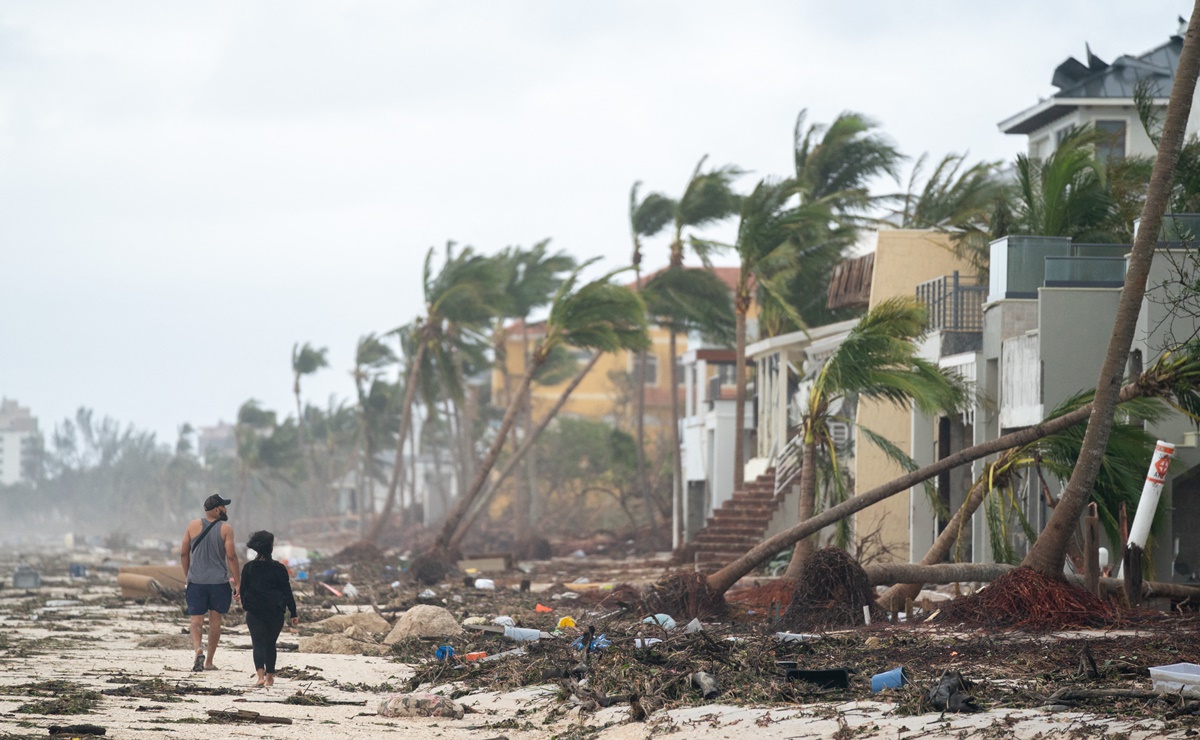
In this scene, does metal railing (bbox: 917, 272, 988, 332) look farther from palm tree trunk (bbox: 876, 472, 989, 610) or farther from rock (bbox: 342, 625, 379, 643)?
rock (bbox: 342, 625, 379, 643)

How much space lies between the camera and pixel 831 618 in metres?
13.6

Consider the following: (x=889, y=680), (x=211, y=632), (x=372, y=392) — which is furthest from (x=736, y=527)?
(x=372, y=392)

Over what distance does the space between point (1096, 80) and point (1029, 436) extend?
22.2 m

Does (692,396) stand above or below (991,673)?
above

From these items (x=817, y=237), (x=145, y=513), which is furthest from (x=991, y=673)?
(x=145, y=513)

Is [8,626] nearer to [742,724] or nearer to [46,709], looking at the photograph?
[46,709]

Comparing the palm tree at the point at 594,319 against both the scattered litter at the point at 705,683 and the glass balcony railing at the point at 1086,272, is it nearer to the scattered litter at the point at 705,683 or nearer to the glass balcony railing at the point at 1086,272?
the glass balcony railing at the point at 1086,272

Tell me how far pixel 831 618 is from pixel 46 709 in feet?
23.9

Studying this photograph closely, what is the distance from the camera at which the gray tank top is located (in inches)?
469

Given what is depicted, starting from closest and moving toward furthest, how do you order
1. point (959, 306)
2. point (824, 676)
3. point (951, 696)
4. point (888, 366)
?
point (951, 696)
point (824, 676)
point (888, 366)
point (959, 306)

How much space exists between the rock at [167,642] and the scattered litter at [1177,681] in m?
9.97

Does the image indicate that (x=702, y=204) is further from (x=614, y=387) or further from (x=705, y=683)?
(x=614, y=387)

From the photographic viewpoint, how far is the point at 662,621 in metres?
14.3

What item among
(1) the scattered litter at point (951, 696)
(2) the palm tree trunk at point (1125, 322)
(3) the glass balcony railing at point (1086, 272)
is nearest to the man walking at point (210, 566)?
(1) the scattered litter at point (951, 696)
